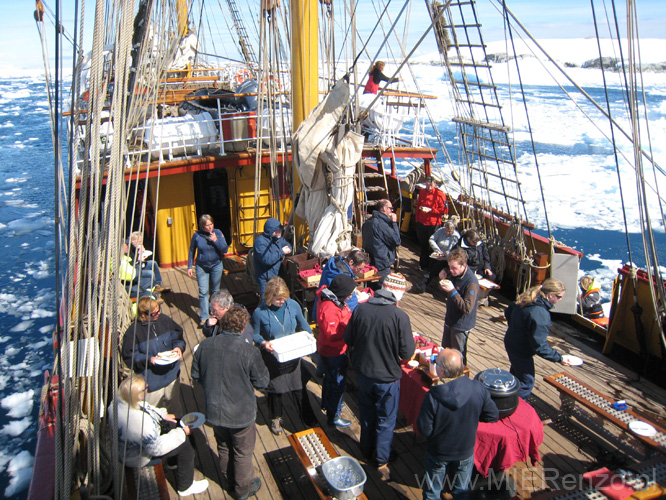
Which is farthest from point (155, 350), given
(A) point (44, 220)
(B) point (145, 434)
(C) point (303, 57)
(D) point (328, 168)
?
(A) point (44, 220)

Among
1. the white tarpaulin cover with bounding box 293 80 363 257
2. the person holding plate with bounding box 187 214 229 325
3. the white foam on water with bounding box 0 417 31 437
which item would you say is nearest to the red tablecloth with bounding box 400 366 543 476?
the white tarpaulin cover with bounding box 293 80 363 257

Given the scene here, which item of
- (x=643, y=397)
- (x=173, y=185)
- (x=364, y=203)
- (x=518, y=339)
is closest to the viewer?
(x=518, y=339)

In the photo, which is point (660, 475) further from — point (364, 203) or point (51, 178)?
point (51, 178)

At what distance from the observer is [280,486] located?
385 cm

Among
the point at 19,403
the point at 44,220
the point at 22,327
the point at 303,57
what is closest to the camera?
the point at 303,57

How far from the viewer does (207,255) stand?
5895 millimetres

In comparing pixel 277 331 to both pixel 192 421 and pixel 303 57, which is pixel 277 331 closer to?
pixel 192 421

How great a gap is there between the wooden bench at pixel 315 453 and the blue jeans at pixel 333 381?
43 cm

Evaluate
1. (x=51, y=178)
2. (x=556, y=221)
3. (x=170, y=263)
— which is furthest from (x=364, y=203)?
(x=51, y=178)

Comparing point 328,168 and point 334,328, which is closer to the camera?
point 334,328

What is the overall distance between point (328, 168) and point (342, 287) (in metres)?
2.45

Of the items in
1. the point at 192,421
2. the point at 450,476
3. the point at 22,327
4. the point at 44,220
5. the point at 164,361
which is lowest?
the point at 22,327

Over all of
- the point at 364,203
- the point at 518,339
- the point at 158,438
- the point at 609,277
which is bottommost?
the point at 609,277

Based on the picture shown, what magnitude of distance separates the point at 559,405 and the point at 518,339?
1.05m
